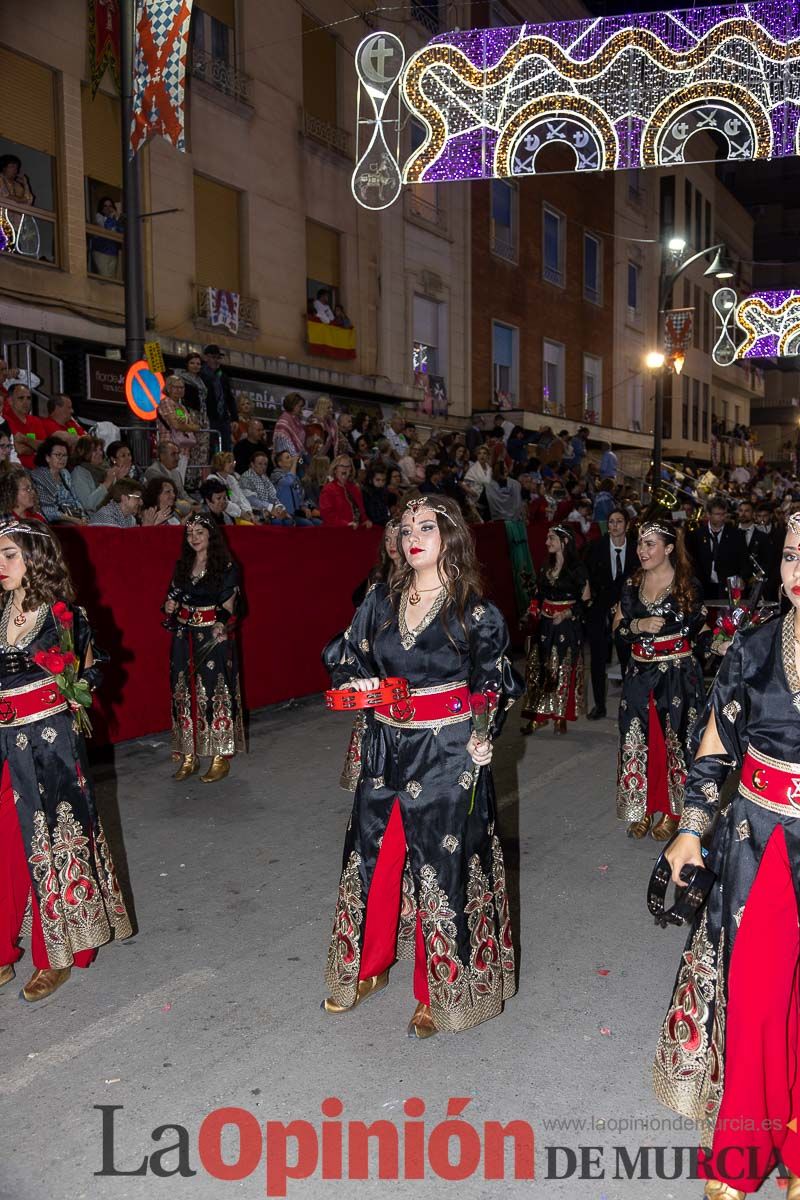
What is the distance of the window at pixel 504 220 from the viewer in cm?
2472

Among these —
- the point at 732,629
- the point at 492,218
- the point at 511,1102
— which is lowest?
the point at 511,1102

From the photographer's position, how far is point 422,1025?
4086mm

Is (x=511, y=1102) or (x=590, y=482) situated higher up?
(x=590, y=482)

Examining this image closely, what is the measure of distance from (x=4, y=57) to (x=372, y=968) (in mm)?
12942

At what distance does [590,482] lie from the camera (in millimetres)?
21750

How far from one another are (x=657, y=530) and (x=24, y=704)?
4.19m

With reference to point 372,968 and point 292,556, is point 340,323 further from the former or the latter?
point 372,968

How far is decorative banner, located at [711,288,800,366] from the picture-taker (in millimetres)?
18344

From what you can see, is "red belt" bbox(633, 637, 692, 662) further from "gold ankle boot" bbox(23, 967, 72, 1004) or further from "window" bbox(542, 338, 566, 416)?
"window" bbox(542, 338, 566, 416)

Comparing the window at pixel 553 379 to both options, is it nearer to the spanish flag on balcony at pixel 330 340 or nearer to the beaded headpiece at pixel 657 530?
the spanish flag on balcony at pixel 330 340

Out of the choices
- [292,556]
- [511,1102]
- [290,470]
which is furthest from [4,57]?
[511,1102]

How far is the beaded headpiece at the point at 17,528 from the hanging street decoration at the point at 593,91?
18.3ft

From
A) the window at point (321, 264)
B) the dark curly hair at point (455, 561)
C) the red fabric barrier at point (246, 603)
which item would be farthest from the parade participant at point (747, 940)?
the window at point (321, 264)

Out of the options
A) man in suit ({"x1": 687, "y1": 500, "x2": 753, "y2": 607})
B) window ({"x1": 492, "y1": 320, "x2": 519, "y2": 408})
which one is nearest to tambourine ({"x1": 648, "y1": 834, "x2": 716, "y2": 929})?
man in suit ({"x1": 687, "y1": 500, "x2": 753, "y2": 607})
